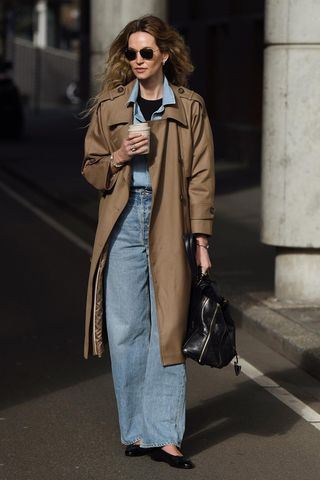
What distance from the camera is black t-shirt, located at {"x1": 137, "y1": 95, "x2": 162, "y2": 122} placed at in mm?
6164

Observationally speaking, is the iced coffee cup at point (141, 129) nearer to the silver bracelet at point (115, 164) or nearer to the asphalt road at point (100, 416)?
the silver bracelet at point (115, 164)

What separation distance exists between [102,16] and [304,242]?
8.60 m

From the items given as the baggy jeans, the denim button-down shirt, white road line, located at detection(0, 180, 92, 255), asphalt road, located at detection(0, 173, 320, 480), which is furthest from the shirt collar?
white road line, located at detection(0, 180, 92, 255)

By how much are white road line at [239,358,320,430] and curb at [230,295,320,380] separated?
29cm

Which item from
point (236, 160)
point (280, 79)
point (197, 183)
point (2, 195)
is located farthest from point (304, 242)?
point (236, 160)

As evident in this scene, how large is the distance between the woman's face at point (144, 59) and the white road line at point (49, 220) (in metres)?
7.88

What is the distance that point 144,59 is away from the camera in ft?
19.8

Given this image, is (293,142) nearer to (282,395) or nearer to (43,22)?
(282,395)

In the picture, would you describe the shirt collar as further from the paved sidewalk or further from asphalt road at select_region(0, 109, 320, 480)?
the paved sidewalk

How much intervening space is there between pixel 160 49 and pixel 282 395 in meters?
2.41

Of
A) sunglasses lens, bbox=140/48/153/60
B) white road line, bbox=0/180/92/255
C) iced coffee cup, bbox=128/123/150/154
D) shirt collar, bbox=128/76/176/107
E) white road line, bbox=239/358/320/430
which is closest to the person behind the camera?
iced coffee cup, bbox=128/123/150/154

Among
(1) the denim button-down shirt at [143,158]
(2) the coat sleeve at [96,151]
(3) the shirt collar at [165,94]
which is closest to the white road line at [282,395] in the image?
(1) the denim button-down shirt at [143,158]

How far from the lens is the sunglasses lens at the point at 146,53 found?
19.7 feet

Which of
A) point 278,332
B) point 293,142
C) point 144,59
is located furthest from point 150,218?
point 293,142
